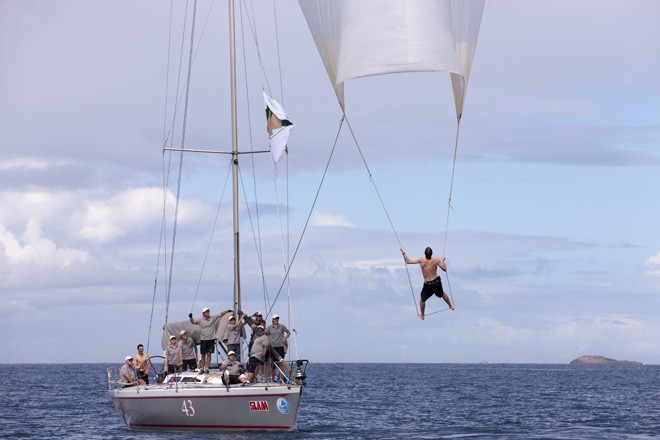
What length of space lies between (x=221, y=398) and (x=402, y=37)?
35.8ft

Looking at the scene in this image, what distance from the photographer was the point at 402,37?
78.0 ft

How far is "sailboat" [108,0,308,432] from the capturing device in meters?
27.9

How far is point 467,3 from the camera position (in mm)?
24906

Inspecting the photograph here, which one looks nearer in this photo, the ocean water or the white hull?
the white hull

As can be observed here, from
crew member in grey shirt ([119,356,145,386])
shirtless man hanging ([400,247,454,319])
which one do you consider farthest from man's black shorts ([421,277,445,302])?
crew member in grey shirt ([119,356,145,386])

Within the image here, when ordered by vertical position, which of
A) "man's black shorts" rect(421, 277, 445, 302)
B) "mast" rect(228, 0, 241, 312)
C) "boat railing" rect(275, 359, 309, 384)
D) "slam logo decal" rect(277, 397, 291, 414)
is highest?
"mast" rect(228, 0, 241, 312)

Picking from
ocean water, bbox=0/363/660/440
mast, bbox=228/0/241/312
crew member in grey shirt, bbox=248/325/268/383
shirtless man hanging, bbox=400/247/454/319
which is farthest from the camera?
ocean water, bbox=0/363/660/440

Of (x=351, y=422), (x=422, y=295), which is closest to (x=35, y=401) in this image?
(x=351, y=422)

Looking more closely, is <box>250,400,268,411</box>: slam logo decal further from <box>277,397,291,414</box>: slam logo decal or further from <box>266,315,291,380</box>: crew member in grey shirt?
<box>266,315,291,380</box>: crew member in grey shirt

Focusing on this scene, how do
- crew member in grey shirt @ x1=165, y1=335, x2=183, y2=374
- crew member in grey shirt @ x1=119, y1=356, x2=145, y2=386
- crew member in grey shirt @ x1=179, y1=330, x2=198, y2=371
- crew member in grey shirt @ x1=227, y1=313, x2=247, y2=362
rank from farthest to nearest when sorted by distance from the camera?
crew member in grey shirt @ x1=119, y1=356, x2=145, y2=386
crew member in grey shirt @ x1=179, y1=330, x2=198, y2=371
crew member in grey shirt @ x1=165, y1=335, x2=183, y2=374
crew member in grey shirt @ x1=227, y1=313, x2=247, y2=362

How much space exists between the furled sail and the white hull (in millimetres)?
8278

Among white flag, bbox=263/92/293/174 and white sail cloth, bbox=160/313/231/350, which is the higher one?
white flag, bbox=263/92/293/174

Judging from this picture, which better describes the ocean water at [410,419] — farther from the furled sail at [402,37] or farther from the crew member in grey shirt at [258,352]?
the furled sail at [402,37]

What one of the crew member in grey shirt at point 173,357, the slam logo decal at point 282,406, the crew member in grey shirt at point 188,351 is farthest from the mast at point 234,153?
the slam logo decal at point 282,406
